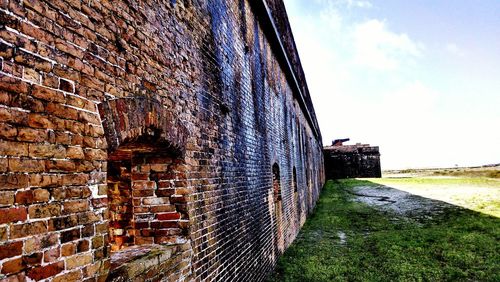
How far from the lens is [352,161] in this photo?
31656 mm

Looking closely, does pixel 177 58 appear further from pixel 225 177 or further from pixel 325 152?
pixel 325 152

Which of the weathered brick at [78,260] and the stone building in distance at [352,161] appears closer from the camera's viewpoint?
the weathered brick at [78,260]

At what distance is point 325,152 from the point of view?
106 ft

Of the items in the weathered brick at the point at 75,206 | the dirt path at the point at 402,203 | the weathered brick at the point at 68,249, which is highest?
the weathered brick at the point at 75,206

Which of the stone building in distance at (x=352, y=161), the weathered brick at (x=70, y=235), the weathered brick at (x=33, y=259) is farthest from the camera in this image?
the stone building in distance at (x=352, y=161)

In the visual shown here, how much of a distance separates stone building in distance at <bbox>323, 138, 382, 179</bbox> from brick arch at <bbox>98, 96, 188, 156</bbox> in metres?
30.4

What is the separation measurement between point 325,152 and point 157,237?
30562 mm

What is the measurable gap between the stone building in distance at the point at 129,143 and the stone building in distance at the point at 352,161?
Result: 2753 centimetres

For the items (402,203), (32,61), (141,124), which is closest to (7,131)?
(32,61)

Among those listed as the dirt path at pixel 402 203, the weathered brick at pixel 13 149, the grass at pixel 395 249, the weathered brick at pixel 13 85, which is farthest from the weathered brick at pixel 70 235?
the dirt path at pixel 402 203

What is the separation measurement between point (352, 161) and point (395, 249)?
25.3 m

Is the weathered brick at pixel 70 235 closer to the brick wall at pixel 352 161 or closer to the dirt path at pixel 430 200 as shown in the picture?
the dirt path at pixel 430 200

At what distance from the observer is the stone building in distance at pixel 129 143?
4.95 ft

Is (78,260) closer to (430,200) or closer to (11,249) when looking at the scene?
(11,249)
